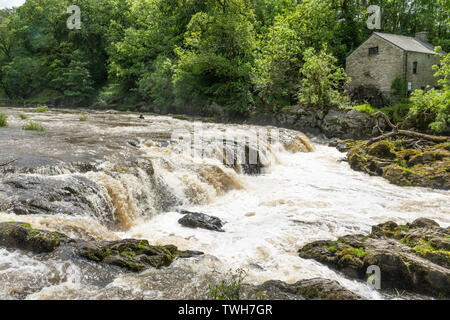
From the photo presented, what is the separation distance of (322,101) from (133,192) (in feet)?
58.8

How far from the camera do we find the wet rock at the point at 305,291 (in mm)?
4141

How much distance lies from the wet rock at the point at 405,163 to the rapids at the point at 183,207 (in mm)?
540

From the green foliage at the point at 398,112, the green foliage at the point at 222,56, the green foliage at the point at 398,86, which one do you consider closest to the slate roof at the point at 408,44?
the green foliage at the point at 398,86

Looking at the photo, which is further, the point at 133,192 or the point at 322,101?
the point at 322,101

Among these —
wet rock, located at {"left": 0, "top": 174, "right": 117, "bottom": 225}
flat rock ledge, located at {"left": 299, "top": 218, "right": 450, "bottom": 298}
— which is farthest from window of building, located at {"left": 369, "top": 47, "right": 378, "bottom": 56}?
wet rock, located at {"left": 0, "top": 174, "right": 117, "bottom": 225}

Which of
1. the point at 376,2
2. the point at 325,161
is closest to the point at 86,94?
the point at 325,161

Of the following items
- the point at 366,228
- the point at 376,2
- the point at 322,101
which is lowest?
the point at 366,228

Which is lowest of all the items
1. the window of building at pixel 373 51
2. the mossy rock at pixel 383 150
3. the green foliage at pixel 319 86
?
the mossy rock at pixel 383 150

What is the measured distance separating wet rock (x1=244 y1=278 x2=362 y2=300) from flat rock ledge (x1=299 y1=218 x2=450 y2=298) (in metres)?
1.20

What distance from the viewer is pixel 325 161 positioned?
1614cm

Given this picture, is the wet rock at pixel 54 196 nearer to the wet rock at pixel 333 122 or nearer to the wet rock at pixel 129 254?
the wet rock at pixel 129 254

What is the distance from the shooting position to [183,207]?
9.46 m

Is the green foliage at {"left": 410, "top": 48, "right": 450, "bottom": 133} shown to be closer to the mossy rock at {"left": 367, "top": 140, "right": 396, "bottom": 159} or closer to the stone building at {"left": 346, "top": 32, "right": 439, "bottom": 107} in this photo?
the mossy rock at {"left": 367, "top": 140, "right": 396, "bottom": 159}
